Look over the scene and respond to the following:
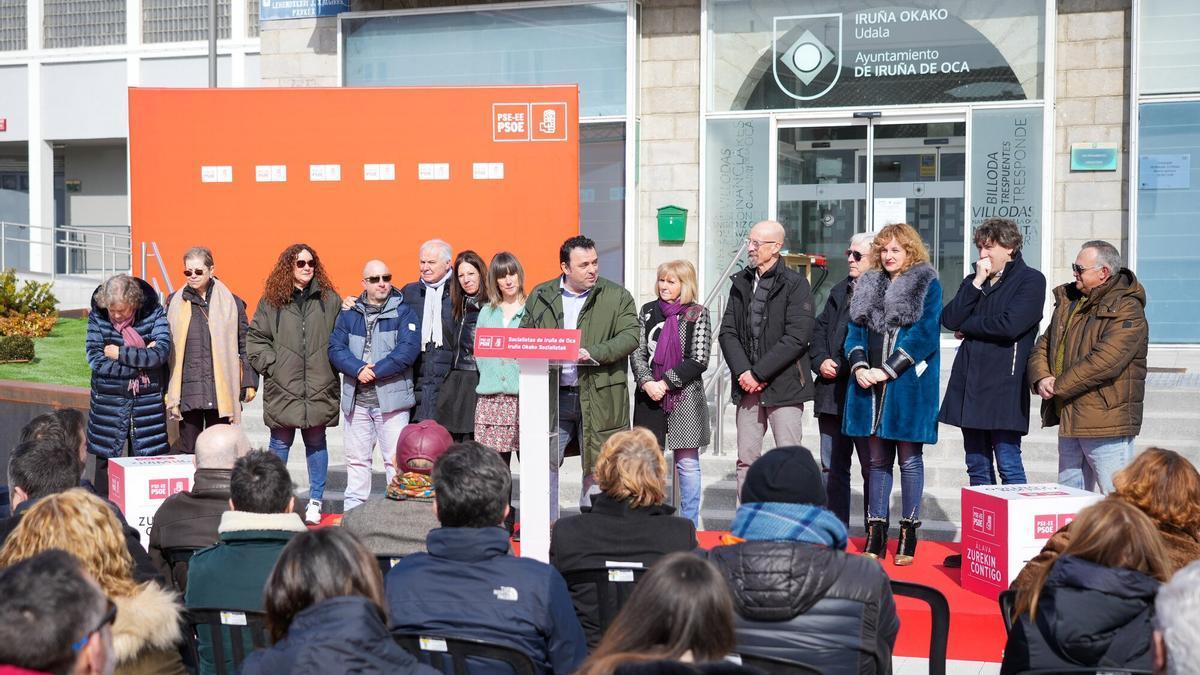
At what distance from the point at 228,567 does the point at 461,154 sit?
8464 mm

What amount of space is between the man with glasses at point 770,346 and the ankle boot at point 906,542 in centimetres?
80

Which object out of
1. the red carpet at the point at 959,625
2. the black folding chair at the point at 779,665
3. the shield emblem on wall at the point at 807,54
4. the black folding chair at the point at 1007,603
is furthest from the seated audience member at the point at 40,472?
the shield emblem on wall at the point at 807,54

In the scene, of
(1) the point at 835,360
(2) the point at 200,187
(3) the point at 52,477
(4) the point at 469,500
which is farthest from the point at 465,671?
(2) the point at 200,187

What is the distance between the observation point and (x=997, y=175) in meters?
11.6

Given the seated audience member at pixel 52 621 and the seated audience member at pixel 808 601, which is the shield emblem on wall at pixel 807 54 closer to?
the seated audience member at pixel 808 601

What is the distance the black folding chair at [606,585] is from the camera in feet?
13.7

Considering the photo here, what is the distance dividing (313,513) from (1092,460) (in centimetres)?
449

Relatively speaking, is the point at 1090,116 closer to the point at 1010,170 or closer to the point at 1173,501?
the point at 1010,170

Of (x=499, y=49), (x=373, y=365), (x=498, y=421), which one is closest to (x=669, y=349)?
(x=498, y=421)

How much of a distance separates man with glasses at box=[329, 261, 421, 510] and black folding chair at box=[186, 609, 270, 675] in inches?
153

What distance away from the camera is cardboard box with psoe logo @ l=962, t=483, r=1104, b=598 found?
5.73 metres

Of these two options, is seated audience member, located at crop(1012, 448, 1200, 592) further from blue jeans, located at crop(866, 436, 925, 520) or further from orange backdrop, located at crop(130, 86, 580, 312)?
orange backdrop, located at crop(130, 86, 580, 312)

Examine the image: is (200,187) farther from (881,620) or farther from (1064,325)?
(881,620)

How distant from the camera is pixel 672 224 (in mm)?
12602
